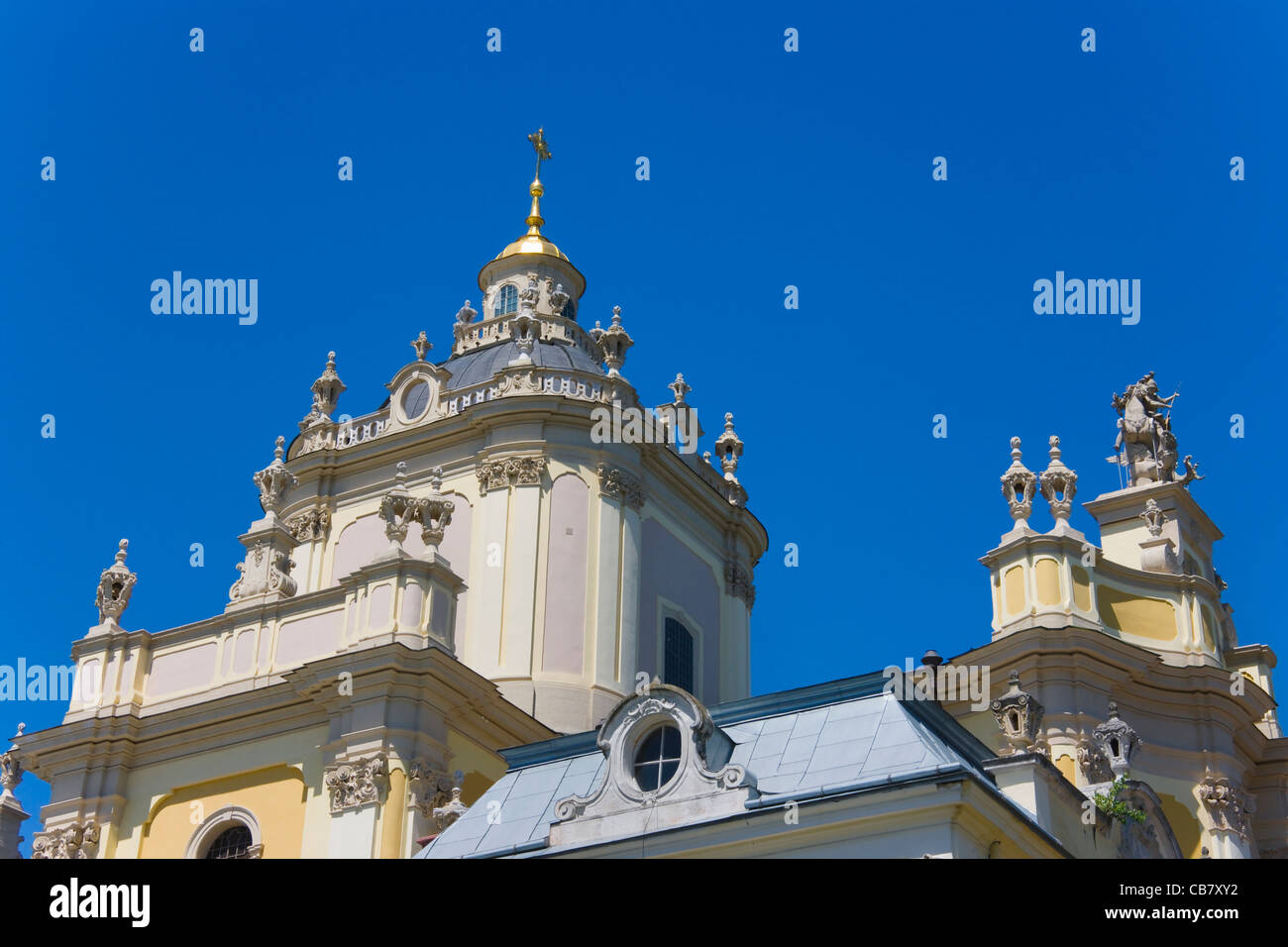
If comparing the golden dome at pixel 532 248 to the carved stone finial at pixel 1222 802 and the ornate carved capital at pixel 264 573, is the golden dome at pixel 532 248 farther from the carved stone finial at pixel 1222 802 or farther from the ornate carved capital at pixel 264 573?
the carved stone finial at pixel 1222 802

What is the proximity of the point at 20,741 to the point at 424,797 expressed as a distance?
9340 mm

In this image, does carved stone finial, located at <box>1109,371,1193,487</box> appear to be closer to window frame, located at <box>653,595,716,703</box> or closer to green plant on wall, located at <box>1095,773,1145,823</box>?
A: window frame, located at <box>653,595,716,703</box>

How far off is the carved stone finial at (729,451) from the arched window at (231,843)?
16195mm

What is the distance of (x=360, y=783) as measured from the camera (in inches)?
1302

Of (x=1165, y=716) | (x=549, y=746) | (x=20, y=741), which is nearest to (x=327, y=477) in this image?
(x=20, y=741)

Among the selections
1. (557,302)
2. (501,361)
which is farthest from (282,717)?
(557,302)

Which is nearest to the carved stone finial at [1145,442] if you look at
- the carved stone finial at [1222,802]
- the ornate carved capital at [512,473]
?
the carved stone finial at [1222,802]

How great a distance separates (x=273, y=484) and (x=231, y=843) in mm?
8326

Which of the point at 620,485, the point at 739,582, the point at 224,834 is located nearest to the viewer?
the point at 224,834

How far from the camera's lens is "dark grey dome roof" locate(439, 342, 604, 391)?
145 feet

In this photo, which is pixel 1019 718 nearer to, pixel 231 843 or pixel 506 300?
pixel 231 843

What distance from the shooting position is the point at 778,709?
26984 mm

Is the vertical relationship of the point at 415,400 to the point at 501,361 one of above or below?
below
